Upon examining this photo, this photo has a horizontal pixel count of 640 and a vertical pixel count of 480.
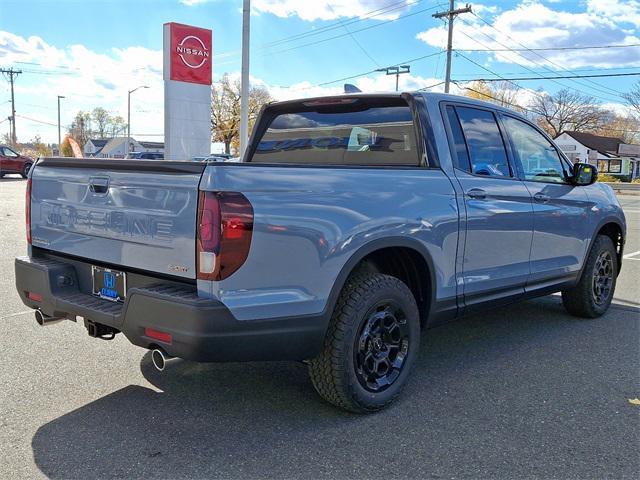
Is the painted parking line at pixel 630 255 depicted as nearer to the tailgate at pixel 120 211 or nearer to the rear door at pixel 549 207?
the rear door at pixel 549 207

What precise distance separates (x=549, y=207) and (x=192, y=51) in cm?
1790

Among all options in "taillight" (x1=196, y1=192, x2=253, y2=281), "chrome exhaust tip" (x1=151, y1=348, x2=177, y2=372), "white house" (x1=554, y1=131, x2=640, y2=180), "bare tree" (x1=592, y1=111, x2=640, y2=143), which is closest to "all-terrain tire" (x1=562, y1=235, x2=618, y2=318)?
"taillight" (x1=196, y1=192, x2=253, y2=281)

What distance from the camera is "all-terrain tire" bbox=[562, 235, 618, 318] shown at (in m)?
5.59

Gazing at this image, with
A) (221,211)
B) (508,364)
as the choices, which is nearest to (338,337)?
(221,211)

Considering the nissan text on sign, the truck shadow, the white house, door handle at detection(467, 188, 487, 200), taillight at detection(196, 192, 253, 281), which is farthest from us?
the white house

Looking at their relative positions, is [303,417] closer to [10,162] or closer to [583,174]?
[583,174]

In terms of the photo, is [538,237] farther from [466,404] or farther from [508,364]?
[466,404]

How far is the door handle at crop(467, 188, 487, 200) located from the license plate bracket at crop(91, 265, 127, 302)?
2.25m

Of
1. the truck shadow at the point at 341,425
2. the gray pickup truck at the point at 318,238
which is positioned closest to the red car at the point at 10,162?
the gray pickup truck at the point at 318,238

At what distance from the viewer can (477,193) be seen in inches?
159

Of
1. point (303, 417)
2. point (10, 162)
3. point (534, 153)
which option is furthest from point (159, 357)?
point (10, 162)

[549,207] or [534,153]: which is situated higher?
[534,153]

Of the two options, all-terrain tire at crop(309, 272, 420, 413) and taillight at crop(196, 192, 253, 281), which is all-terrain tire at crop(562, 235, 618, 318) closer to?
all-terrain tire at crop(309, 272, 420, 413)

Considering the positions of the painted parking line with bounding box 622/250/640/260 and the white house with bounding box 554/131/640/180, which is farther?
the white house with bounding box 554/131/640/180
